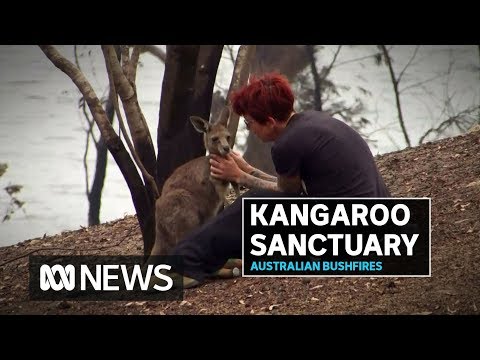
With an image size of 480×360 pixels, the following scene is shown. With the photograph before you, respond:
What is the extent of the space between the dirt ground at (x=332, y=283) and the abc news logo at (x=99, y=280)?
0.06 m

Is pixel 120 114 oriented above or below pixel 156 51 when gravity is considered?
below

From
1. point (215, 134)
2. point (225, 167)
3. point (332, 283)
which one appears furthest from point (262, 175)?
point (332, 283)

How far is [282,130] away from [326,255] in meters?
0.79

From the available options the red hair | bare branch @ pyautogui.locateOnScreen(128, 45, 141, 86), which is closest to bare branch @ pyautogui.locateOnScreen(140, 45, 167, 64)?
bare branch @ pyautogui.locateOnScreen(128, 45, 141, 86)

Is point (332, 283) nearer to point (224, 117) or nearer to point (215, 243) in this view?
point (215, 243)

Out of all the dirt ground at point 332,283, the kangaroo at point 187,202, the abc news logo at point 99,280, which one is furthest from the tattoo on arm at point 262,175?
the abc news logo at point 99,280

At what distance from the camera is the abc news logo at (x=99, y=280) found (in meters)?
5.25

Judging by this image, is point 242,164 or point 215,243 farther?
point 242,164

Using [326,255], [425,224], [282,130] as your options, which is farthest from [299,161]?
[425,224]

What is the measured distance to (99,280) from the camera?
5254mm

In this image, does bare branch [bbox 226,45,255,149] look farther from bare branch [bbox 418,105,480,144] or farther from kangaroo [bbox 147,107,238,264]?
bare branch [bbox 418,105,480,144]

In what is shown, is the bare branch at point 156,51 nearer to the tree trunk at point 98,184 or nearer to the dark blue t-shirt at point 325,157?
the tree trunk at point 98,184

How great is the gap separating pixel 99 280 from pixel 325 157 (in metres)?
1.57

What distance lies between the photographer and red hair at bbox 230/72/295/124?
506 centimetres
